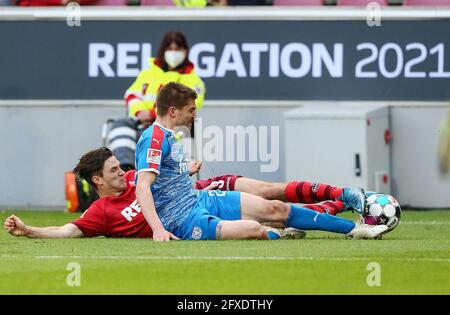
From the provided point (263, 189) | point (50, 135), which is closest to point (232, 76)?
point (50, 135)

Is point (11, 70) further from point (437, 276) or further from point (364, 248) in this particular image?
point (437, 276)

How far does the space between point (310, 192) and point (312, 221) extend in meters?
0.35

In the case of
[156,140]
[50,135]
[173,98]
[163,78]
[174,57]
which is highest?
[174,57]

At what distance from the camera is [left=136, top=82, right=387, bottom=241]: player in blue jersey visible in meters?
10.7

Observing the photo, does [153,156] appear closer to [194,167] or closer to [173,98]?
[173,98]

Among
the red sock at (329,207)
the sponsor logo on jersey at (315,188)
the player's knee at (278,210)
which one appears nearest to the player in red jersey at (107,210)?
the player's knee at (278,210)

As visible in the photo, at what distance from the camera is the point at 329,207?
1152cm

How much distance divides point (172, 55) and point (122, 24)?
4.22 feet

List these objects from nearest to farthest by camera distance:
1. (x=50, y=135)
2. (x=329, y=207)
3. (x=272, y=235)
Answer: (x=272, y=235) → (x=329, y=207) → (x=50, y=135)

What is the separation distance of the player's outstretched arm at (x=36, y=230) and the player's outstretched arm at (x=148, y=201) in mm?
929

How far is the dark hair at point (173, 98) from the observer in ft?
35.6
